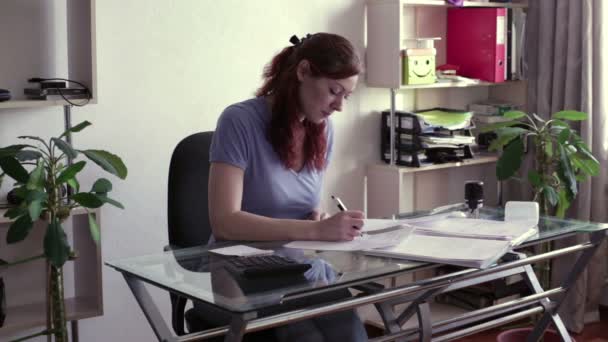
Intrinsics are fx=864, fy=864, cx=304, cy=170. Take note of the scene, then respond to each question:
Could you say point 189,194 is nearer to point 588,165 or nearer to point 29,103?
point 29,103

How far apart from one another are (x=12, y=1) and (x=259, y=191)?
1188mm

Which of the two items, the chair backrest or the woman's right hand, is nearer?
the woman's right hand

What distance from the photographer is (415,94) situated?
4.09 metres

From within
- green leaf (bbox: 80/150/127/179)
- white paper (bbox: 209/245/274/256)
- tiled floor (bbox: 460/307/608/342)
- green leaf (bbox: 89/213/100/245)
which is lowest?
tiled floor (bbox: 460/307/608/342)

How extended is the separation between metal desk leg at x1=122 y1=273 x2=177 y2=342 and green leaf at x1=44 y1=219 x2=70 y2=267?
80 cm

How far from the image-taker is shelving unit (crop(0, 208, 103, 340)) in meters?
2.95

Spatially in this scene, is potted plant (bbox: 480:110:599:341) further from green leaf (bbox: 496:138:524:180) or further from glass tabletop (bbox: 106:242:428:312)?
glass tabletop (bbox: 106:242:428:312)

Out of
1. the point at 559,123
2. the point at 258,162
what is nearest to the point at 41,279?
the point at 258,162

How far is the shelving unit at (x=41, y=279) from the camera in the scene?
2947 mm

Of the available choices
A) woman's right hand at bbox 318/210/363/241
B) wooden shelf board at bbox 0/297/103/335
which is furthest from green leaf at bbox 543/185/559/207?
wooden shelf board at bbox 0/297/103/335

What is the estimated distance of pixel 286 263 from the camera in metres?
1.80

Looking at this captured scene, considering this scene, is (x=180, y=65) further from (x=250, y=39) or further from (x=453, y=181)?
(x=453, y=181)

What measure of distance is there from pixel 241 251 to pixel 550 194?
76.7 inches

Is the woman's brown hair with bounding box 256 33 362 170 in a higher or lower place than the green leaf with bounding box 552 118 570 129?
higher
